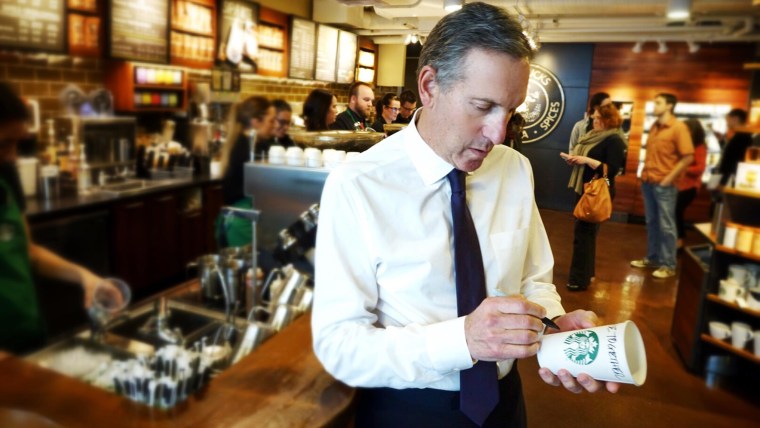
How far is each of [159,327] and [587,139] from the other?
0.81m

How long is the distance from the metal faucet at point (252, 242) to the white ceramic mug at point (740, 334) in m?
2.59

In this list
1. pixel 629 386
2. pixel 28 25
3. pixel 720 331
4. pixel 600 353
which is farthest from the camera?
pixel 720 331

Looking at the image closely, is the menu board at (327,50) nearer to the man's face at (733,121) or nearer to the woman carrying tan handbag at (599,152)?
the woman carrying tan handbag at (599,152)

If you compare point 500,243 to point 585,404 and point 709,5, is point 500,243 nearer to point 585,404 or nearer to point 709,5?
point 709,5

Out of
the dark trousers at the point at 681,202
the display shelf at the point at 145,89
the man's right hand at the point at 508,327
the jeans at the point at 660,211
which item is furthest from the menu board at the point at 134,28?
the dark trousers at the point at 681,202

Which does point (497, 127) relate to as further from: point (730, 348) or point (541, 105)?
point (730, 348)

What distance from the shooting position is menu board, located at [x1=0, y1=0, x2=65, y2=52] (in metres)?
0.50

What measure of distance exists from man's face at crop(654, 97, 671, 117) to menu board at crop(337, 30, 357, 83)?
497mm

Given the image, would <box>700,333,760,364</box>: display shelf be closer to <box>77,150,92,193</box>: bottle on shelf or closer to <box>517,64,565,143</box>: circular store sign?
<box>517,64,565,143</box>: circular store sign

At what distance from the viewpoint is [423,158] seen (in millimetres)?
974

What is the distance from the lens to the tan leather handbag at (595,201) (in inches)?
32.4

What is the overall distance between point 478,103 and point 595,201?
9.7 inches

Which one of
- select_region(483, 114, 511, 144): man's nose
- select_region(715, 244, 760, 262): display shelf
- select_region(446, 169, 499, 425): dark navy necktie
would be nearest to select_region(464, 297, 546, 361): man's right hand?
select_region(446, 169, 499, 425): dark navy necktie

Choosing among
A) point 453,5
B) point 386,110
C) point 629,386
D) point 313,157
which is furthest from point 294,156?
point 629,386
